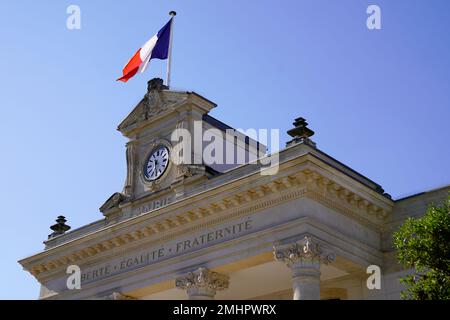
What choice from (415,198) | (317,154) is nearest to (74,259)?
(317,154)

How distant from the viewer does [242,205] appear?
90.4 ft

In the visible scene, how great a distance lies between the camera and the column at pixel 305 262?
24938 millimetres

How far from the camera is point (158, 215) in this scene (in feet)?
98.3

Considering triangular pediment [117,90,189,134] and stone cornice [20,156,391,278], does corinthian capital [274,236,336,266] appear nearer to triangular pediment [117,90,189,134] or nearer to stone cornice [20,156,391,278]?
stone cornice [20,156,391,278]

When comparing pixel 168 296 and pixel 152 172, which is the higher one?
pixel 152 172

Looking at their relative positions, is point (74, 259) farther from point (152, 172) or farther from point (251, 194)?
point (251, 194)

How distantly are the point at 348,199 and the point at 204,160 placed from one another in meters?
6.83

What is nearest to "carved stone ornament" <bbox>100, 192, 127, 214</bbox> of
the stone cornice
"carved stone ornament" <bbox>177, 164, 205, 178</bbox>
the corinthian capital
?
the stone cornice

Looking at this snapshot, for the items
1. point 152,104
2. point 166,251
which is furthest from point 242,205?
point 152,104

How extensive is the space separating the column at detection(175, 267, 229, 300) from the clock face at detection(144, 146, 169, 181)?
550 cm
